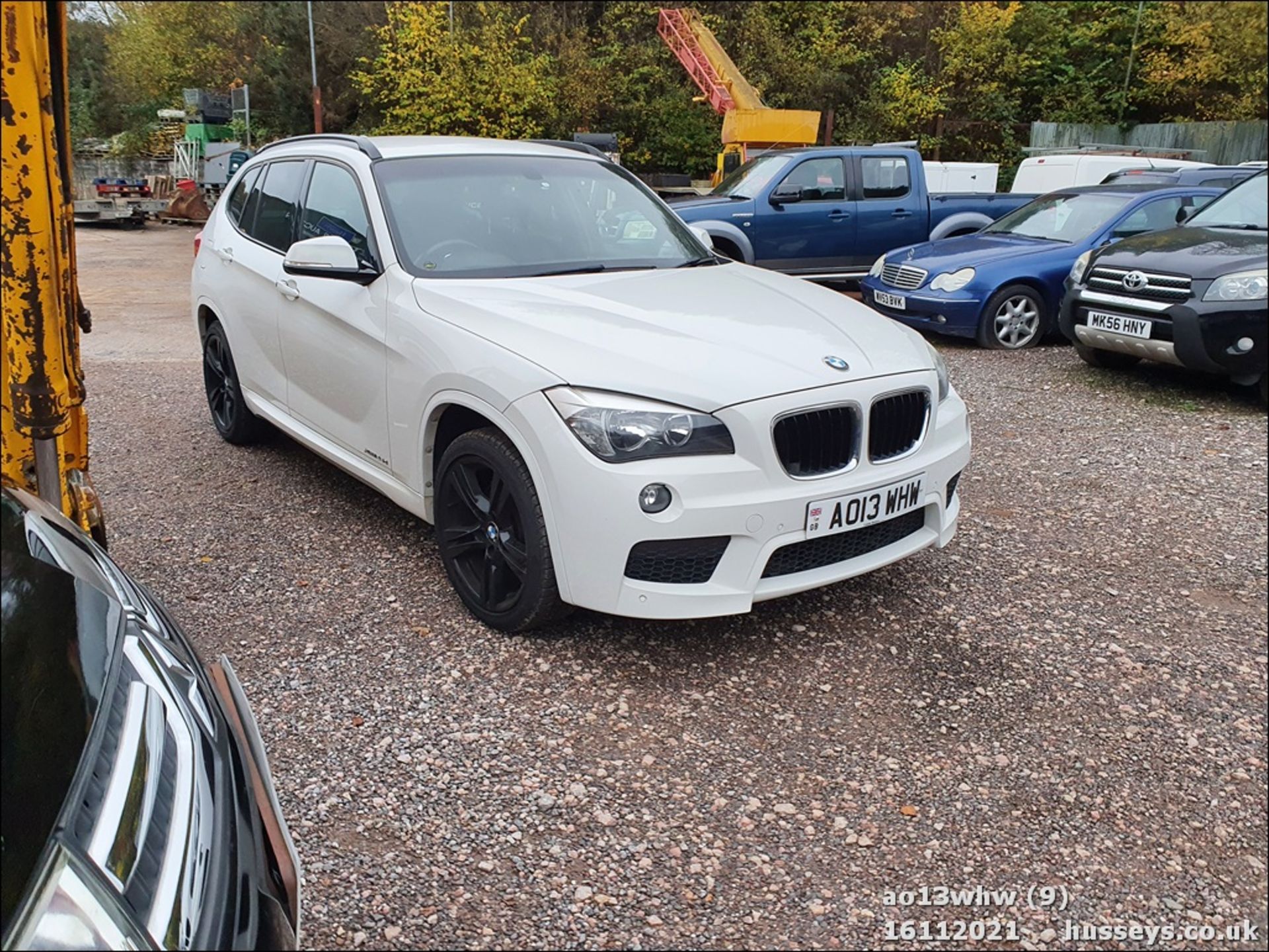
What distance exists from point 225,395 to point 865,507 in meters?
4.06

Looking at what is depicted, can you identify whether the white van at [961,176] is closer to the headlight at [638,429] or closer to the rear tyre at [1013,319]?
the rear tyre at [1013,319]

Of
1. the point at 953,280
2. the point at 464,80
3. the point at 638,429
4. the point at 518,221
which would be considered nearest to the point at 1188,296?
the point at 638,429

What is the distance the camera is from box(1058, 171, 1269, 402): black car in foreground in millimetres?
1311

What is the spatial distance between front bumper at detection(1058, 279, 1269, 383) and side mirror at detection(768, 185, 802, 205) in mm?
4302

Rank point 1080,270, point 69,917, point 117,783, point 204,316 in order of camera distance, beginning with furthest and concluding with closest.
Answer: point 1080,270
point 204,316
point 117,783
point 69,917

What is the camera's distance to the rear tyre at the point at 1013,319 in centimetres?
Result: 867

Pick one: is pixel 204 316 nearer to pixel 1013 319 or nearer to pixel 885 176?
pixel 1013 319

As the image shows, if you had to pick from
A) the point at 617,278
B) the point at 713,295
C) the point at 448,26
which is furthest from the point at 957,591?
the point at 448,26

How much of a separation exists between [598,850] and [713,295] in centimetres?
214

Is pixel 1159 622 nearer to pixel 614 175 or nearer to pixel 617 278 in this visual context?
pixel 617 278

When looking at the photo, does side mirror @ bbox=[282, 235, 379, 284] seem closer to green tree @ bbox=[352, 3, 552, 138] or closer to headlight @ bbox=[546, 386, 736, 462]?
headlight @ bbox=[546, 386, 736, 462]

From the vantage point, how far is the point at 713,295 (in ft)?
12.6

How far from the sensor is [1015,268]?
8.73 m

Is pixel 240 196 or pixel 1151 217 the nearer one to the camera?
pixel 240 196
